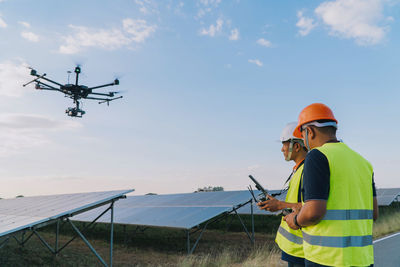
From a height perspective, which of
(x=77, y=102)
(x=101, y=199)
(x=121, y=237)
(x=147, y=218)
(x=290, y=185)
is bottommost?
(x=121, y=237)

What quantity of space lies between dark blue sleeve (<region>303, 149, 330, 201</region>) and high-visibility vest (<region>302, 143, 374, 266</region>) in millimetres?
48

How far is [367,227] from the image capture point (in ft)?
7.74

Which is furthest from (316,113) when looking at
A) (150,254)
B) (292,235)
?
(150,254)

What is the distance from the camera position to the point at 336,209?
2.23m

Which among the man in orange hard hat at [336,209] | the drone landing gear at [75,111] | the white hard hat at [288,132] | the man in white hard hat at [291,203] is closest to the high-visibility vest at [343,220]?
the man in orange hard hat at [336,209]

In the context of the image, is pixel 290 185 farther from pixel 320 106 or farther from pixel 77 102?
pixel 77 102

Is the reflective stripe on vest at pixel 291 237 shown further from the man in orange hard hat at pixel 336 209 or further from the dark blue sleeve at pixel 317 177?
the dark blue sleeve at pixel 317 177

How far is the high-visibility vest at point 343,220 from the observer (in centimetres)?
221

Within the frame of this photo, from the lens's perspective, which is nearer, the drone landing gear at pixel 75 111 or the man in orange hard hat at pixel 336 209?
the man in orange hard hat at pixel 336 209

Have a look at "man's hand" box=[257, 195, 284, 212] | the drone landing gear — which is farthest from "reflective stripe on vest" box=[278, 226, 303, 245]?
the drone landing gear

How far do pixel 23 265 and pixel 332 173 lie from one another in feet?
33.3

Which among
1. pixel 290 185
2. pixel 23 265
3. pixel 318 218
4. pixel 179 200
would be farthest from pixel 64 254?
pixel 318 218

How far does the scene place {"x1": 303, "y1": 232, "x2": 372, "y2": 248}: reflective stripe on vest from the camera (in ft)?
7.23

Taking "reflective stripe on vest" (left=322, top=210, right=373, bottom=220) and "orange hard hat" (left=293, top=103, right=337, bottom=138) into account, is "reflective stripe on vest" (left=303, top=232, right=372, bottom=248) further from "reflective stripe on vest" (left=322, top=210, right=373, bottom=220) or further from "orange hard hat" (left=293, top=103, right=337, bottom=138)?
"orange hard hat" (left=293, top=103, right=337, bottom=138)
